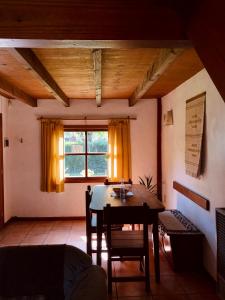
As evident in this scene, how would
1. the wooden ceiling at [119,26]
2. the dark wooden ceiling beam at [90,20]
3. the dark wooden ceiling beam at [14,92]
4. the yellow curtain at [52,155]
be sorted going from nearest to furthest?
the wooden ceiling at [119,26], the dark wooden ceiling beam at [90,20], the dark wooden ceiling beam at [14,92], the yellow curtain at [52,155]

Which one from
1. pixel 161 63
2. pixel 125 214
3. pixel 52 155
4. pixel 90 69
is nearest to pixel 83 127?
pixel 52 155

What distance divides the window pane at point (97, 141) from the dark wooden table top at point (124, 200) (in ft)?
5.45

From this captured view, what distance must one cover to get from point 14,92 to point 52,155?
165 centimetres

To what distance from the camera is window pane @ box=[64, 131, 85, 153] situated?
572cm

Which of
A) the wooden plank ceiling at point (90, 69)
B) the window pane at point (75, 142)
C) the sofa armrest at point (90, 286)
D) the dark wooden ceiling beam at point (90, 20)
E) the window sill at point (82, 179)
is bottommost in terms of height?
the sofa armrest at point (90, 286)

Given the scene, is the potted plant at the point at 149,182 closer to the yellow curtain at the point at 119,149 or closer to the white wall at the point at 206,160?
the yellow curtain at the point at 119,149

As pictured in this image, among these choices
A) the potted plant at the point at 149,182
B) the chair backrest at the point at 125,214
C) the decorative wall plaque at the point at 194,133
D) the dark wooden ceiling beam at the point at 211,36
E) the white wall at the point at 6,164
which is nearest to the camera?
the dark wooden ceiling beam at the point at 211,36

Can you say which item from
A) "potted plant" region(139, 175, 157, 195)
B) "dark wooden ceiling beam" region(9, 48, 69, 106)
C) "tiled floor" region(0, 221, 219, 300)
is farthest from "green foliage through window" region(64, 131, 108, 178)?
"dark wooden ceiling beam" region(9, 48, 69, 106)

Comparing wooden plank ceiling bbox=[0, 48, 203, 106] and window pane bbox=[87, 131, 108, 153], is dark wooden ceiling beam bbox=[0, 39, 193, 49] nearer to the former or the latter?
wooden plank ceiling bbox=[0, 48, 203, 106]

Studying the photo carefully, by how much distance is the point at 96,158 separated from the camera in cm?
578

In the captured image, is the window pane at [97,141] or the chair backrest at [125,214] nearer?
the chair backrest at [125,214]

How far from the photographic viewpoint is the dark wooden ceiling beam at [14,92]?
A: 12.3 feet

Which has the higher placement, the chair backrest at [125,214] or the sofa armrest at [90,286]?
the chair backrest at [125,214]

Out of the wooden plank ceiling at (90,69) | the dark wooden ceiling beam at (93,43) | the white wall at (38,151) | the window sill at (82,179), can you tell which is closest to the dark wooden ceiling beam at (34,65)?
the wooden plank ceiling at (90,69)
